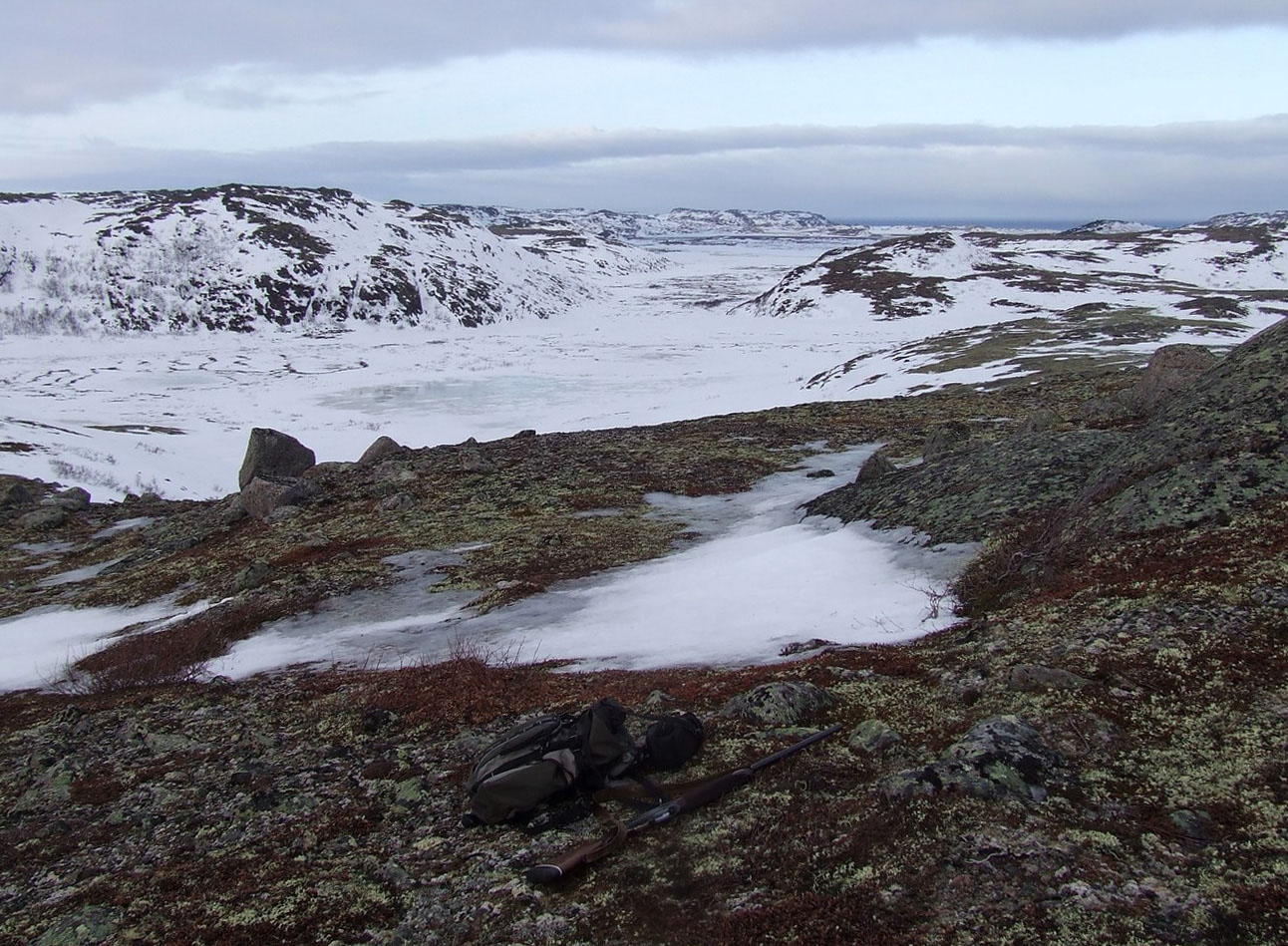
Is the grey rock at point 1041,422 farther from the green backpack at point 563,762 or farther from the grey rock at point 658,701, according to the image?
the green backpack at point 563,762

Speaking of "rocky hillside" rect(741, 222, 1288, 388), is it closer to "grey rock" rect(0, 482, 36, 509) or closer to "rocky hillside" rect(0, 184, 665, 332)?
Result: "grey rock" rect(0, 482, 36, 509)

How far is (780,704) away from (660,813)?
1.65 m

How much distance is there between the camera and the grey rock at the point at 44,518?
21781 mm

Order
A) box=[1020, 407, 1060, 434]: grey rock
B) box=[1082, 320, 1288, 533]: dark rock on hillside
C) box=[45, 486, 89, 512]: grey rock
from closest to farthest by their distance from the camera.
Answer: box=[1082, 320, 1288, 533]: dark rock on hillside
box=[1020, 407, 1060, 434]: grey rock
box=[45, 486, 89, 512]: grey rock

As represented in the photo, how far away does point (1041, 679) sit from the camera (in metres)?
6.26

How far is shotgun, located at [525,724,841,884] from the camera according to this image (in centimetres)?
488

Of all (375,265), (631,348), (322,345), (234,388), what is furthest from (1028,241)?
(234,388)

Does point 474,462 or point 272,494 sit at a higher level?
point 474,462

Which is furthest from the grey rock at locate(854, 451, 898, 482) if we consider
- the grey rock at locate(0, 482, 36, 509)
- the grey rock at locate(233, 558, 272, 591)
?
the grey rock at locate(0, 482, 36, 509)

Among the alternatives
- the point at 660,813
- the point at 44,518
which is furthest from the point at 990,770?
the point at 44,518

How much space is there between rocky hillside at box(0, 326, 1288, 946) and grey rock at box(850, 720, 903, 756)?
1.0 inches

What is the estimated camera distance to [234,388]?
58.7 metres

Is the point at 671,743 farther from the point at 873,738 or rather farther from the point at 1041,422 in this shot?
the point at 1041,422

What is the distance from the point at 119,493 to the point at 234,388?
3321cm
